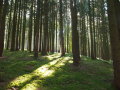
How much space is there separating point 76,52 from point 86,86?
5933 mm

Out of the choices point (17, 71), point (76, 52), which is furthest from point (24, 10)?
point (17, 71)

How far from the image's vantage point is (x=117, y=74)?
973cm

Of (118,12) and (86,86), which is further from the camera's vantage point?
(118,12)

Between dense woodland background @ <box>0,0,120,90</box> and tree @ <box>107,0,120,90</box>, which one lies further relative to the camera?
dense woodland background @ <box>0,0,120,90</box>

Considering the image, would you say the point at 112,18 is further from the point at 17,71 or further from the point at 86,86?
the point at 17,71

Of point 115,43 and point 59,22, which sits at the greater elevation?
point 59,22

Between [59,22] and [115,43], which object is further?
[59,22]

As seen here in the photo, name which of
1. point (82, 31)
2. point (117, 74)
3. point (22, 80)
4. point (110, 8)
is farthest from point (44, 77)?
point (82, 31)

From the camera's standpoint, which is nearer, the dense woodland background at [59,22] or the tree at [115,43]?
the tree at [115,43]

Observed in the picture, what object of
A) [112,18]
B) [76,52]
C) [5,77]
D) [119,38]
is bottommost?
[5,77]

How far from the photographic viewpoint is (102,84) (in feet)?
36.2

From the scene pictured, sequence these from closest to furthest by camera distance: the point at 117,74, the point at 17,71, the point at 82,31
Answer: the point at 117,74 → the point at 17,71 → the point at 82,31

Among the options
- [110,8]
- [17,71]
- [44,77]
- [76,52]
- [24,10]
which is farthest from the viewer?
[24,10]

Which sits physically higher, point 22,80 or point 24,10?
point 24,10
